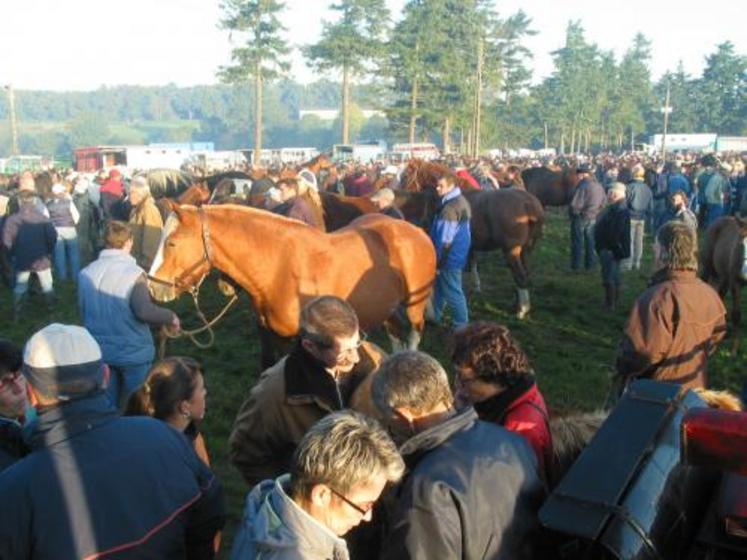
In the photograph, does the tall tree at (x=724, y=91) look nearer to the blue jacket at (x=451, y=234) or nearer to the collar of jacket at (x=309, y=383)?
the blue jacket at (x=451, y=234)

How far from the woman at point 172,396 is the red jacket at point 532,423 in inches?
57.9

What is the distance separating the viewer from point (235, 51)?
5522 cm

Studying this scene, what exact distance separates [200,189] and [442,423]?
14126mm

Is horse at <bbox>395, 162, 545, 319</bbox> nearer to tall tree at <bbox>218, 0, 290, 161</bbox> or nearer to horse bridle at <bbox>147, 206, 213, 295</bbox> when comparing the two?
horse bridle at <bbox>147, 206, 213, 295</bbox>

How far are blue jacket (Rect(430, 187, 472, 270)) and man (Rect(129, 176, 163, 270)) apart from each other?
3784mm

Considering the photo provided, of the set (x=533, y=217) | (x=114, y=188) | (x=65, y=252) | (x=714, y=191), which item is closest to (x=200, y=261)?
(x=533, y=217)

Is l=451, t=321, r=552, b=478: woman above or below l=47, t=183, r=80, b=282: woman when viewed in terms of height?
above

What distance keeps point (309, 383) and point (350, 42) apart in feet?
199

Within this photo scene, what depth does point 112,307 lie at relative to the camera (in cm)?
532

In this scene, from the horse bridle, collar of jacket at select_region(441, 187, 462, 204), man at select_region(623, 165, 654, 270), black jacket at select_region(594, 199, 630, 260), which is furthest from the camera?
man at select_region(623, 165, 654, 270)

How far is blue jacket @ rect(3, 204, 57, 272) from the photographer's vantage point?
35.9 feet

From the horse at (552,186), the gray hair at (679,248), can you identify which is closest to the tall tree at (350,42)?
the horse at (552,186)

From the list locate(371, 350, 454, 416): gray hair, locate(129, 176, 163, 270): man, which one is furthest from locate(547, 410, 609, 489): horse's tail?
locate(129, 176, 163, 270): man

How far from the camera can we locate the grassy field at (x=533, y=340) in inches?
283
